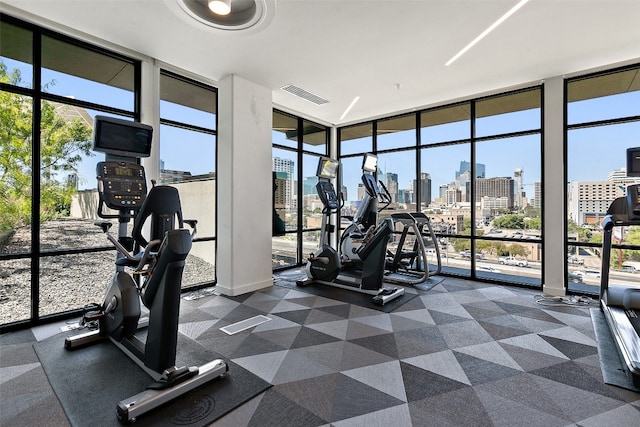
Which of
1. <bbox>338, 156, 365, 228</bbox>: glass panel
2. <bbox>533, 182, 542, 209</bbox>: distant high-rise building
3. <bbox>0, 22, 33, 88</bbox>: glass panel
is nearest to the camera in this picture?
<bbox>0, 22, 33, 88</bbox>: glass panel

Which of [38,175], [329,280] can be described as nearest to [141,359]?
[38,175]

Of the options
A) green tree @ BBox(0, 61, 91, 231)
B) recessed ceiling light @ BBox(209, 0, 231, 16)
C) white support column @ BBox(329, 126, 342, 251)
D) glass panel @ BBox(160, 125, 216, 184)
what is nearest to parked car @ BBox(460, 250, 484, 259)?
white support column @ BBox(329, 126, 342, 251)

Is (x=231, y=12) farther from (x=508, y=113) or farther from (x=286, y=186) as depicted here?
(x=508, y=113)

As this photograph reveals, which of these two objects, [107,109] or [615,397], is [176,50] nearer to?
[107,109]

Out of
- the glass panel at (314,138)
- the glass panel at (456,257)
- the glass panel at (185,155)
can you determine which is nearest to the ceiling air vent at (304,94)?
the glass panel at (314,138)

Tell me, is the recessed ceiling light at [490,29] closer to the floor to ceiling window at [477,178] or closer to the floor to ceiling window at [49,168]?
the floor to ceiling window at [477,178]

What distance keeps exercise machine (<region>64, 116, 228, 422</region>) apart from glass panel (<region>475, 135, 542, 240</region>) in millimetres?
4791

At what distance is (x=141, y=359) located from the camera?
2492mm

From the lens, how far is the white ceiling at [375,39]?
2986 millimetres

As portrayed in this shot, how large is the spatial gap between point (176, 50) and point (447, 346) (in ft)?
14.8

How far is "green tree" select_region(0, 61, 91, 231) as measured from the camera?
3.17 meters

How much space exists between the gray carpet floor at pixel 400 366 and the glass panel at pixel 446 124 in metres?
3.09

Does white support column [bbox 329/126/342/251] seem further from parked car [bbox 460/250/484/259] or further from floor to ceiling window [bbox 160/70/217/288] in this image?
floor to ceiling window [bbox 160/70/217/288]

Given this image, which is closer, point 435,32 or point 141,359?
point 141,359
